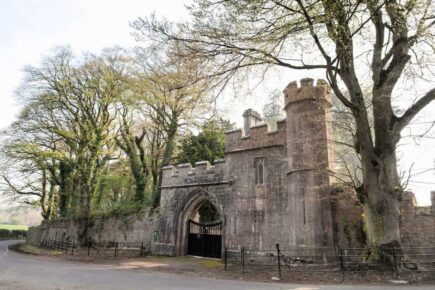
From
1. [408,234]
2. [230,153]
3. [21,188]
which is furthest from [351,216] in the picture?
[21,188]

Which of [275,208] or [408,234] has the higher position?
[275,208]

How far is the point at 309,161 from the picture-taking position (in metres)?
10.9

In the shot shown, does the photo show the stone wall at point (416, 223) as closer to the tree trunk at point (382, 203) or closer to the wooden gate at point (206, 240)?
the tree trunk at point (382, 203)

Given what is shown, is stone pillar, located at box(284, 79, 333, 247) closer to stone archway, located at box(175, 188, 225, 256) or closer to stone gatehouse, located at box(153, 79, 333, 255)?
stone gatehouse, located at box(153, 79, 333, 255)

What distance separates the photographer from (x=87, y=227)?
64.0ft

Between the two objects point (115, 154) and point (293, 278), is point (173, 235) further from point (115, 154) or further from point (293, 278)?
point (115, 154)

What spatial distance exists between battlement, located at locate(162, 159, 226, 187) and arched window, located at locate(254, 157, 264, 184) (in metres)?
1.66

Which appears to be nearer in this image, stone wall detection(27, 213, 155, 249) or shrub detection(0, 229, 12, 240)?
stone wall detection(27, 213, 155, 249)

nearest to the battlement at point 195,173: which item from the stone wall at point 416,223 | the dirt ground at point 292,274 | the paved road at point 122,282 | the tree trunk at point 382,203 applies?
the dirt ground at point 292,274

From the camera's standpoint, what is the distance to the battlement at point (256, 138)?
12.8 meters

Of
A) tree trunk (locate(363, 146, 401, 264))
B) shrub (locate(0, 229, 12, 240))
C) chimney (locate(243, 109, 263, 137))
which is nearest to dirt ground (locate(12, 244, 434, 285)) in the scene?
tree trunk (locate(363, 146, 401, 264))

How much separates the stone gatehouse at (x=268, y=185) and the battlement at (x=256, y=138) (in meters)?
0.04

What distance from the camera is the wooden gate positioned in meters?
14.3

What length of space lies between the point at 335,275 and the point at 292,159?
14.2ft
